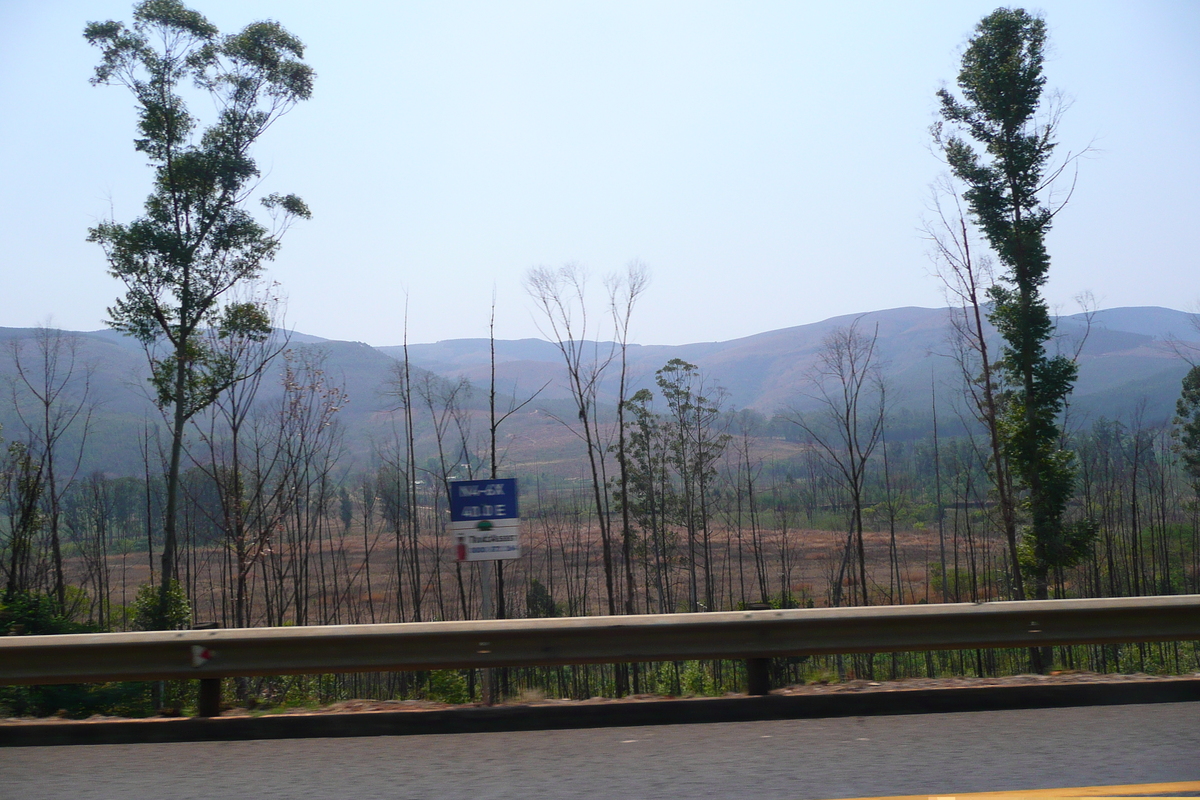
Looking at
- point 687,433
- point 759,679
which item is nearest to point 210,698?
point 759,679

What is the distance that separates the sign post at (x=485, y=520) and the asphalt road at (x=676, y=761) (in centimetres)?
178

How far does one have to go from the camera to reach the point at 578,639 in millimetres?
5559

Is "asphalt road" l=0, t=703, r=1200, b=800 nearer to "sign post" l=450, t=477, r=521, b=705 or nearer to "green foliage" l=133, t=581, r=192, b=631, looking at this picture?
"sign post" l=450, t=477, r=521, b=705

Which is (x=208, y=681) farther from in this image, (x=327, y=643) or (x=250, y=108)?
(x=250, y=108)

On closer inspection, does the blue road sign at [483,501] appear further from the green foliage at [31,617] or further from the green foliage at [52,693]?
the green foliage at [31,617]

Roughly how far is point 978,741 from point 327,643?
4096 millimetres

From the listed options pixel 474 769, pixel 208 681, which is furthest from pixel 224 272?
pixel 474 769

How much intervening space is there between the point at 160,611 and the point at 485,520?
65.0 ft

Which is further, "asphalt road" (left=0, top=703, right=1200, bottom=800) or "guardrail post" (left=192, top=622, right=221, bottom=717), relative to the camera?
"guardrail post" (left=192, top=622, right=221, bottom=717)

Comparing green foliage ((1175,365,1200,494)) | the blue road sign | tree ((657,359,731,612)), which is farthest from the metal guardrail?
green foliage ((1175,365,1200,494))

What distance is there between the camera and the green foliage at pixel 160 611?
22.4 metres

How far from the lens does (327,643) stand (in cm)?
548

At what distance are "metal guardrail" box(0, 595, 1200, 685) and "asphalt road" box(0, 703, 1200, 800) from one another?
1.66 ft

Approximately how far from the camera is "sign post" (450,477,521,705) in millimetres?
6703
